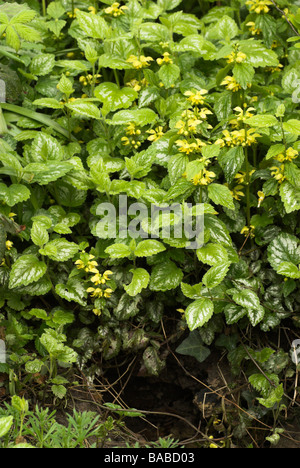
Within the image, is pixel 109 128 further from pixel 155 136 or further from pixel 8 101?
pixel 8 101

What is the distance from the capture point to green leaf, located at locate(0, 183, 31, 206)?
225 centimetres

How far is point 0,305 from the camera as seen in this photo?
2.29 m

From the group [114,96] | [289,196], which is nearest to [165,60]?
[114,96]

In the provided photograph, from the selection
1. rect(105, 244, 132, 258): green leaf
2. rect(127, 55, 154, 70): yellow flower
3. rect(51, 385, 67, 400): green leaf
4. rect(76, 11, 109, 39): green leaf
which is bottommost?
rect(51, 385, 67, 400): green leaf

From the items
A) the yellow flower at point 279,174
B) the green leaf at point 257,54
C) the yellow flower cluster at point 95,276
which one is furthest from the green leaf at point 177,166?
the green leaf at point 257,54

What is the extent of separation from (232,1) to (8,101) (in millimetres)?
1312

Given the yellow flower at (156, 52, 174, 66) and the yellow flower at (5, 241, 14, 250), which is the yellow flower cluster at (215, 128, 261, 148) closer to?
the yellow flower at (156, 52, 174, 66)

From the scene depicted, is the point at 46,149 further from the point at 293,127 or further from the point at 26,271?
the point at 293,127

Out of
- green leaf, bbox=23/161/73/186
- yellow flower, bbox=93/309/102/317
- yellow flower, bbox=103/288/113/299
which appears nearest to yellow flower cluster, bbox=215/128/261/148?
green leaf, bbox=23/161/73/186

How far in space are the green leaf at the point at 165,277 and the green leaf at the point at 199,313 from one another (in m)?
0.20

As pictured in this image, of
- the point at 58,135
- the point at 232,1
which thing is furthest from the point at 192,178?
the point at 232,1

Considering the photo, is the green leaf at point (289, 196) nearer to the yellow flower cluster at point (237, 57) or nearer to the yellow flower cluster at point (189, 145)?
the yellow flower cluster at point (189, 145)

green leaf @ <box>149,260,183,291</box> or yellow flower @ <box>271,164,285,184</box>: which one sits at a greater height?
yellow flower @ <box>271,164,285,184</box>

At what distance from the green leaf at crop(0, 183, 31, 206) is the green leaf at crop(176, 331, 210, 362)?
89 centimetres
